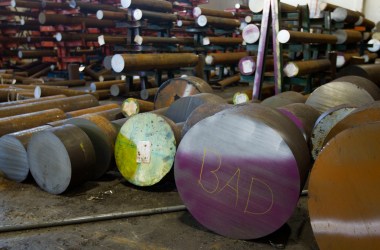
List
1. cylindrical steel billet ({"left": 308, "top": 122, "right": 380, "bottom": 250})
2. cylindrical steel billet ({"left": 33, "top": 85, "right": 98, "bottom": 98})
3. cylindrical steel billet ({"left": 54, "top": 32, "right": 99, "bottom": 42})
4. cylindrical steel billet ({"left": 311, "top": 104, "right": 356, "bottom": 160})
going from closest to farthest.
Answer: cylindrical steel billet ({"left": 308, "top": 122, "right": 380, "bottom": 250}) < cylindrical steel billet ({"left": 311, "top": 104, "right": 356, "bottom": 160}) < cylindrical steel billet ({"left": 33, "top": 85, "right": 98, "bottom": 98}) < cylindrical steel billet ({"left": 54, "top": 32, "right": 99, "bottom": 42})

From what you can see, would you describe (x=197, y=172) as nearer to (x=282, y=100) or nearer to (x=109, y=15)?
(x=282, y=100)

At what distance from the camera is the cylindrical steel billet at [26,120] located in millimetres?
3330

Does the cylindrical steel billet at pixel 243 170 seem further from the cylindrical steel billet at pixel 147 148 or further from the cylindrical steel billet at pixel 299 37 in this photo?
the cylindrical steel billet at pixel 299 37

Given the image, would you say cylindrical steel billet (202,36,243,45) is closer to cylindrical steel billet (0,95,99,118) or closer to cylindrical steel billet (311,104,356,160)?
cylindrical steel billet (0,95,99,118)

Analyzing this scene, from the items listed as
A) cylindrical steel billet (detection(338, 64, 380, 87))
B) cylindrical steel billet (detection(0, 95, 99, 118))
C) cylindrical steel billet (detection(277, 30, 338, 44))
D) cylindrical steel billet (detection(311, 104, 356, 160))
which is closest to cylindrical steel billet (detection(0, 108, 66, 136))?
cylindrical steel billet (detection(0, 95, 99, 118))

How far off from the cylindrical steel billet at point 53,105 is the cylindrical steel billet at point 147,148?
5.58 feet

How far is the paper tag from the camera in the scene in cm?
275

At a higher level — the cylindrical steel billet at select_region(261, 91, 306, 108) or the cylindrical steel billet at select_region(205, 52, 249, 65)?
the cylindrical steel billet at select_region(205, 52, 249, 65)

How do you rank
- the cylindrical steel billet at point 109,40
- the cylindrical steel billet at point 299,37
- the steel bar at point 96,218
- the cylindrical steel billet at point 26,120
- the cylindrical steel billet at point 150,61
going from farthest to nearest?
the cylindrical steel billet at point 109,40 < the cylindrical steel billet at point 150,61 < the cylindrical steel billet at point 299,37 < the cylindrical steel billet at point 26,120 < the steel bar at point 96,218

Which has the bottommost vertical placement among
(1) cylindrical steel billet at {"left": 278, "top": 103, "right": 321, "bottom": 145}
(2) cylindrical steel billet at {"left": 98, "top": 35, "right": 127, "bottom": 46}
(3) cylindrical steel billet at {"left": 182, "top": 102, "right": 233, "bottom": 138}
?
(1) cylindrical steel billet at {"left": 278, "top": 103, "right": 321, "bottom": 145}

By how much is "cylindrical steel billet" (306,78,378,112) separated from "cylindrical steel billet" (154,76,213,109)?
1.28 meters

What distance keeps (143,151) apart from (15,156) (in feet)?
3.59

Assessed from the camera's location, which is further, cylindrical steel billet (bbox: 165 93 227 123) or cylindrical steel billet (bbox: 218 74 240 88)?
cylindrical steel billet (bbox: 218 74 240 88)

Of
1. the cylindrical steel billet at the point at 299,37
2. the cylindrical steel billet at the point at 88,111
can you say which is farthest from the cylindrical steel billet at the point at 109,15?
the cylindrical steel billet at the point at 299,37
